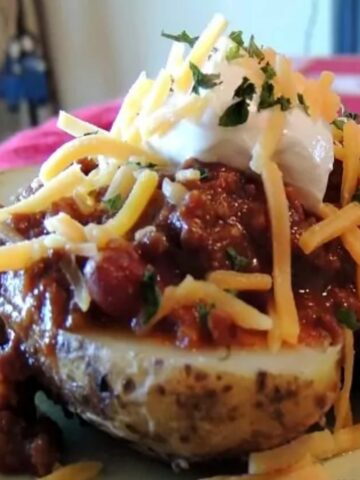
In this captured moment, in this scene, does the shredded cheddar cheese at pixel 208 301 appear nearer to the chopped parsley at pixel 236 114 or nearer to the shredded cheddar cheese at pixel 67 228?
the shredded cheddar cheese at pixel 67 228

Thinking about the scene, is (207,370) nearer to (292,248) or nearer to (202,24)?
(292,248)

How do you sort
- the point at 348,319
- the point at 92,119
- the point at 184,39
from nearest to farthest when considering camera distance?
the point at 348,319, the point at 184,39, the point at 92,119

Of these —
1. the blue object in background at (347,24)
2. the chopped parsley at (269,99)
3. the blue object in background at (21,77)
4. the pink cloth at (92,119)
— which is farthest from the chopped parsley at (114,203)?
the blue object in background at (21,77)

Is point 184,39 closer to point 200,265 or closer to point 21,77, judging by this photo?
point 200,265

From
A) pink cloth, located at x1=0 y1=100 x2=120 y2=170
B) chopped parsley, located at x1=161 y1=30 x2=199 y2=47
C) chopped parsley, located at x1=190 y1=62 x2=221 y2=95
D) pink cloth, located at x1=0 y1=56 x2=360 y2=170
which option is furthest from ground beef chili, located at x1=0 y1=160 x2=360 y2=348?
pink cloth, located at x1=0 y1=100 x2=120 y2=170

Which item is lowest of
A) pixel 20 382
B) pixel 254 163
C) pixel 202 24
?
pixel 202 24

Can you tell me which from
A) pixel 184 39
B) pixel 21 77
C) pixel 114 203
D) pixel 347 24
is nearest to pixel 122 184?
pixel 114 203

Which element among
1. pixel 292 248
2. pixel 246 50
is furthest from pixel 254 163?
pixel 246 50
